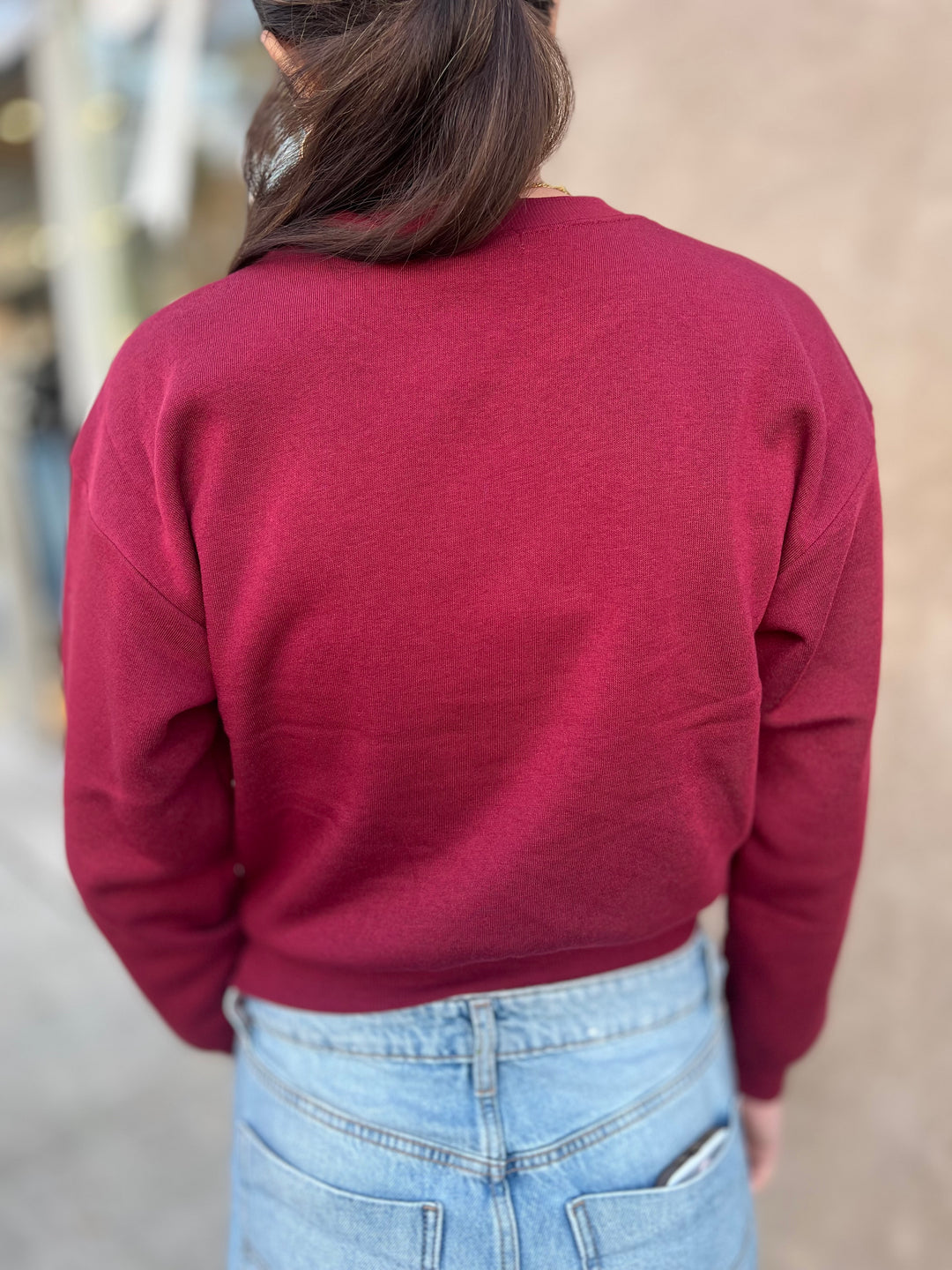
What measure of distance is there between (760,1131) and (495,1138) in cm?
55

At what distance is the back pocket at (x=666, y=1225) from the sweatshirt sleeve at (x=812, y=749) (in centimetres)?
22

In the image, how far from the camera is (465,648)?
2.70ft

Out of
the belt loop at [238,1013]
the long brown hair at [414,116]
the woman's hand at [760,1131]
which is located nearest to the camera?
the long brown hair at [414,116]

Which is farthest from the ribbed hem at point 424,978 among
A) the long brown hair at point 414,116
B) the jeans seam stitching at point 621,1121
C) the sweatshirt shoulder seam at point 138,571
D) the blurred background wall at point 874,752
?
the blurred background wall at point 874,752

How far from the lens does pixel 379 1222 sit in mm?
923

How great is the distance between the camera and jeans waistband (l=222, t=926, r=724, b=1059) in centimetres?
99

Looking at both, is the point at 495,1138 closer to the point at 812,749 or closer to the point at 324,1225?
the point at 324,1225

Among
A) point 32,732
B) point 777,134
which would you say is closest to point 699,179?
point 777,134

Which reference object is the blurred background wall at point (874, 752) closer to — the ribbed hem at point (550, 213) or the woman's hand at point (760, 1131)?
the woman's hand at point (760, 1131)

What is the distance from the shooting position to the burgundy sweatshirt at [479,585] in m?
0.78

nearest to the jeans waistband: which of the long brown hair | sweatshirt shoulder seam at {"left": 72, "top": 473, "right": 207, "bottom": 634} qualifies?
sweatshirt shoulder seam at {"left": 72, "top": 473, "right": 207, "bottom": 634}

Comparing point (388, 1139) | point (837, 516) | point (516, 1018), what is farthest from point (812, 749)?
point (388, 1139)

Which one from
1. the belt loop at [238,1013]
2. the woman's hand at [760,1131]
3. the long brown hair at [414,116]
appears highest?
the long brown hair at [414,116]

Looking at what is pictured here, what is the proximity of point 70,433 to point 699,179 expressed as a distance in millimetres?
2874
